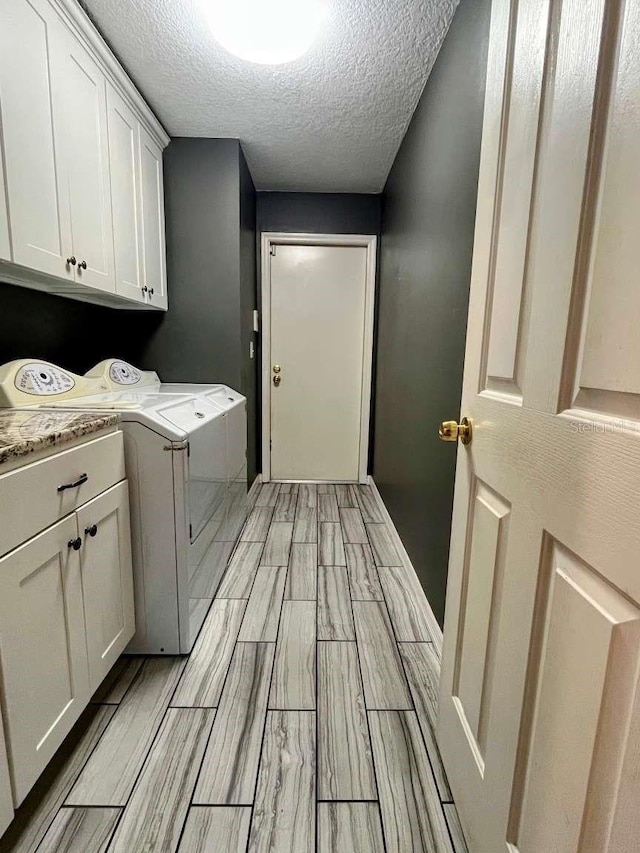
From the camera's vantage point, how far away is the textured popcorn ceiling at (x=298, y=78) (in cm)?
153

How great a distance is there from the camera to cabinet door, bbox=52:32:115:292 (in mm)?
1465

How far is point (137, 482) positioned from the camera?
4.58ft

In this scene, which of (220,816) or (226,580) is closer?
(220,816)

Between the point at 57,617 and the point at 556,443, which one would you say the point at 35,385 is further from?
the point at 556,443

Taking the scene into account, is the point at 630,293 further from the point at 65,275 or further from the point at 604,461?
the point at 65,275

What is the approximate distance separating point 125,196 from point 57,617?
6.08ft

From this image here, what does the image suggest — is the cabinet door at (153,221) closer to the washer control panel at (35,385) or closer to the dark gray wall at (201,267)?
the dark gray wall at (201,267)

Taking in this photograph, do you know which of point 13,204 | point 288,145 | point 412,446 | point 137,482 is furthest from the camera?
point 288,145

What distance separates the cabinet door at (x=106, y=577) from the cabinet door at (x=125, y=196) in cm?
112

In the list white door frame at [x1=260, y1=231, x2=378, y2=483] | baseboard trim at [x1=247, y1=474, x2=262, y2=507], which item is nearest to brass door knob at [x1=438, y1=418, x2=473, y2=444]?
baseboard trim at [x1=247, y1=474, x2=262, y2=507]

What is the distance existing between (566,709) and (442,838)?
66 centimetres

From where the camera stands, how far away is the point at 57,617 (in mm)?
994

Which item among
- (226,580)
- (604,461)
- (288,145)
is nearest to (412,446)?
(226,580)

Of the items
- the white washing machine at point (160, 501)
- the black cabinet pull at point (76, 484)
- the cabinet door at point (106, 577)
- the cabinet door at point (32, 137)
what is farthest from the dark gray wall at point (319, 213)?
the black cabinet pull at point (76, 484)
